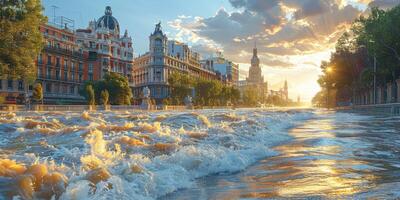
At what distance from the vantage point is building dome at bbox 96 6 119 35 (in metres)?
113

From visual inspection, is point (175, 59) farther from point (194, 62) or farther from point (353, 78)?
point (353, 78)

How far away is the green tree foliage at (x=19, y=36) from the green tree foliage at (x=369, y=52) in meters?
40.0

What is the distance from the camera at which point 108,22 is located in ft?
374

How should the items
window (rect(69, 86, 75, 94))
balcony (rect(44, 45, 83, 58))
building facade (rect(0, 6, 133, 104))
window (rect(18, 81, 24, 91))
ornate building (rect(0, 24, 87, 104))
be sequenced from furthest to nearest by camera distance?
window (rect(69, 86, 75, 94)), balcony (rect(44, 45, 83, 58)), ornate building (rect(0, 24, 87, 104)), building facade (rect(0, 6, 133, 104)), window (rect(18, 81, 24, 91))

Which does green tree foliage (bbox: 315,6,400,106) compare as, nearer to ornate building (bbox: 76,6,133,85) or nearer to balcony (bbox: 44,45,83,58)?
ornate building (bbox: 76,6,133,85)

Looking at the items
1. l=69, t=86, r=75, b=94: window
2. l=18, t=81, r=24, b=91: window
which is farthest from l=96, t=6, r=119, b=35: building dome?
l=18, t=81, r=24, b=91: window

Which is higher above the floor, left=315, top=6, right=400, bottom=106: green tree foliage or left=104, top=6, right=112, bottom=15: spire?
left=104, top=6, right=112, bottom=15: spire

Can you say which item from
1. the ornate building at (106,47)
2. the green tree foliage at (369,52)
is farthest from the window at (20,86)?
the green tree foliage at (369,52)

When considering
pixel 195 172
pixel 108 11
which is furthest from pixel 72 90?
pixel 195 172

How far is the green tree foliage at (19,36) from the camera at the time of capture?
138 feet

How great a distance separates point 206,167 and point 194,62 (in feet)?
514

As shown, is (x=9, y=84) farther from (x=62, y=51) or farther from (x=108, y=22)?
(x=108, y=22)

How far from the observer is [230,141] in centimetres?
1445

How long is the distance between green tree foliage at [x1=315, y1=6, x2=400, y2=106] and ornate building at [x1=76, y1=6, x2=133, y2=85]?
2018 inches
